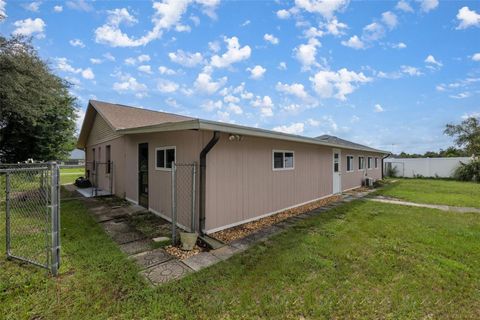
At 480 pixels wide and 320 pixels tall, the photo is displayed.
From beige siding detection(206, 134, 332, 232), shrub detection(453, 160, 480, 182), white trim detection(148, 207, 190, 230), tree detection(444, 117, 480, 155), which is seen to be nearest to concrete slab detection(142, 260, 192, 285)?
beige siding detection(206, 134, 332, 232)

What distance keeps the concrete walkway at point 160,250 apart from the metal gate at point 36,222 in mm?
1045

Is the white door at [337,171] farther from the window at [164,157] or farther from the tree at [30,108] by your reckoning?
the tree at [30,108]

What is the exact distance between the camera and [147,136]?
662 centimetres

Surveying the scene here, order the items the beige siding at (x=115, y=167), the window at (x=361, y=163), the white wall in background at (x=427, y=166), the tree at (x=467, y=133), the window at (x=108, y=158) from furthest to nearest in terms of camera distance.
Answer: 1. the tree at (x=467, y=133)
2. the white wall in background at (x=427, y=166)
3. the window at (x=361, y=163)
4. the window at (x=108, y=158)
5. the beige siding at (x=115, y=167)

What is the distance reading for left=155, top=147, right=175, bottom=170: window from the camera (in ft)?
18.2

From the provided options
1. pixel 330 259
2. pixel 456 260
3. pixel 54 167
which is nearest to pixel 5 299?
pixel 54 167

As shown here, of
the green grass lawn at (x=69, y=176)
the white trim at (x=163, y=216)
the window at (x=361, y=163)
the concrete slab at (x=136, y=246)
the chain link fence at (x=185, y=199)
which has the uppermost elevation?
the window at (x=361, y=163)

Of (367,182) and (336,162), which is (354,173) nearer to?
(367,182)

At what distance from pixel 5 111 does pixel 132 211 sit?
354 inches

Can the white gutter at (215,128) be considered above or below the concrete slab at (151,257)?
above

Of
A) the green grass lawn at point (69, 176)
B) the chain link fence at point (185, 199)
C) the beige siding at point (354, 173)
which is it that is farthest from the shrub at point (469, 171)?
the green grass lawn at point (69, 176)

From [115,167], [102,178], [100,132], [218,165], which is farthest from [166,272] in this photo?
[100,132]

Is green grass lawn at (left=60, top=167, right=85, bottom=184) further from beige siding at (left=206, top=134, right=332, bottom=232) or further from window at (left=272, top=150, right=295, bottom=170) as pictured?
window at (left=272, top=150, right=295, bottom=170)

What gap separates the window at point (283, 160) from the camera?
6.32 metres
